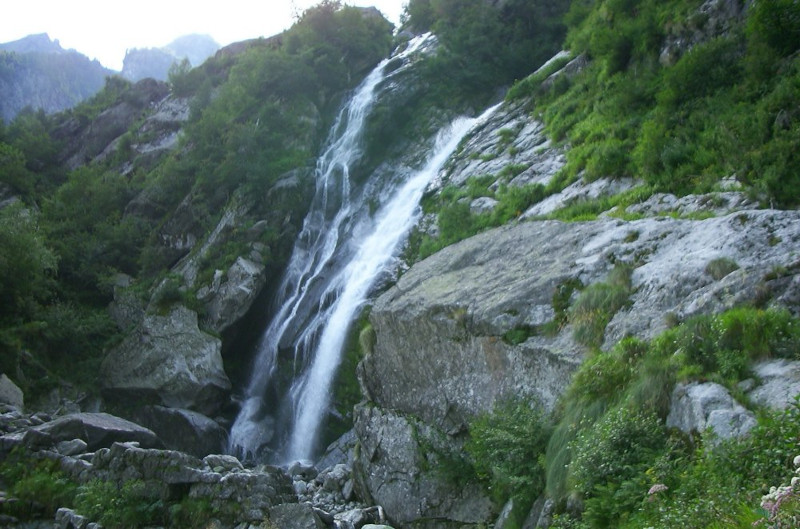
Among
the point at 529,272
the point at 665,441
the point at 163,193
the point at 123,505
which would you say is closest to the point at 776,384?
the point at 665,441

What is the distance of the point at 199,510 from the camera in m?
11.1

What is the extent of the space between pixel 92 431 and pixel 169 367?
228 inches

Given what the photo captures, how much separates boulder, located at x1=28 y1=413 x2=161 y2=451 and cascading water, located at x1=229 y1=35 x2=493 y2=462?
414cm

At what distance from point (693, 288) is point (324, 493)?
29.3 feet

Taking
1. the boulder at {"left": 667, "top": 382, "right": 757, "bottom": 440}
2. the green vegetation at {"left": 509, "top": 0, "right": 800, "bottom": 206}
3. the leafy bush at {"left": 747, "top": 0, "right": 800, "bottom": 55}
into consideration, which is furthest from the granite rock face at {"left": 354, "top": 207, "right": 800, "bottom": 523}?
the leafy bush at {"left": 747, "top": 0, "right": 800, "bottom": 55}

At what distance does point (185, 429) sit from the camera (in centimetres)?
1917

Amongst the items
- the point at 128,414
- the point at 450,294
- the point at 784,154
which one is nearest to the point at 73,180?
the point at 128,414

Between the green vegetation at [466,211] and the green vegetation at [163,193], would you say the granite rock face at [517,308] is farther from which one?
the green vegetation at [163,193]

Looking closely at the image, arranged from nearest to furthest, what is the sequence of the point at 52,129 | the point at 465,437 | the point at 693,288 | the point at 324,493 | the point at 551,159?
the point at 693,288 → the point at 465,437 → the point at 324,493 → the point at 551,159 → the point at 52,129

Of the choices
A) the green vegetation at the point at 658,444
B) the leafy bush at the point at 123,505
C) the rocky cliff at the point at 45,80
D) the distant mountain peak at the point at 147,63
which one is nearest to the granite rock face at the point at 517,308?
the green vegetation at the point at 658,444

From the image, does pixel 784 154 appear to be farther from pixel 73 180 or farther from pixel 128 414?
pixel 73 180

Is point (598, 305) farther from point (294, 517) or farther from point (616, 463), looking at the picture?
point (294, 517)

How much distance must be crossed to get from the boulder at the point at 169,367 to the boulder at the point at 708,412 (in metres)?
16.8

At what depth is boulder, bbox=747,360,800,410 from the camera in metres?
5.32
